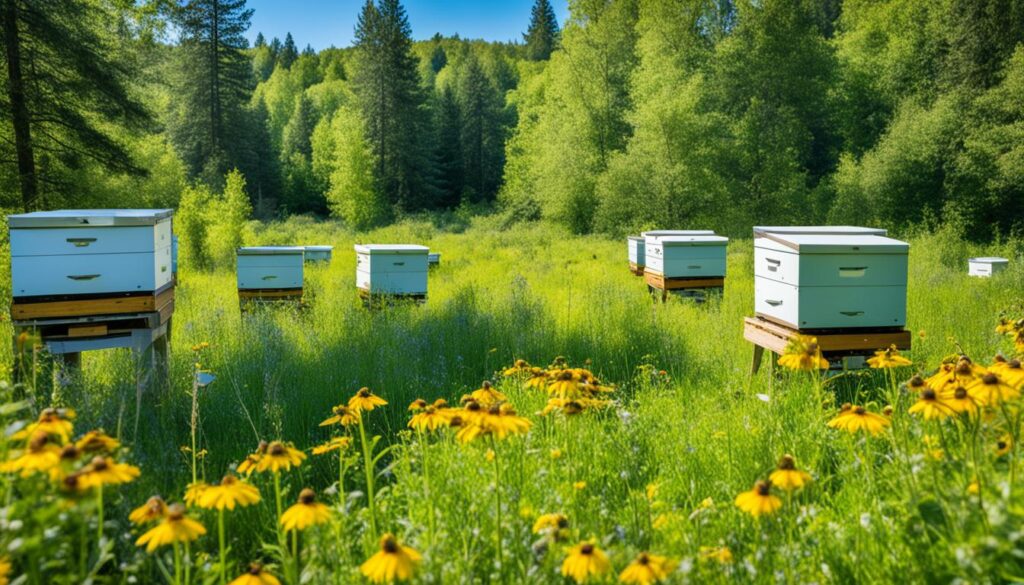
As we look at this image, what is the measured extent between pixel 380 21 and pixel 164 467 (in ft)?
152

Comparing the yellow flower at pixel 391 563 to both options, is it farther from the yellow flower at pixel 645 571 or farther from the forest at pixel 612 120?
the forest at pixel 612 120

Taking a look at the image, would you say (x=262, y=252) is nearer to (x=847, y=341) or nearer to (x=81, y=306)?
(x=81, y=306)

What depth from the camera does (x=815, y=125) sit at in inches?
1368

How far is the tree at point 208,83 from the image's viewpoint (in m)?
38.0

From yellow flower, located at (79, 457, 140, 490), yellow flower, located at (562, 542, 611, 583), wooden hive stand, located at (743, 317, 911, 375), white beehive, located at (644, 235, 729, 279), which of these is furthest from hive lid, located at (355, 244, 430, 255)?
yellow flower, located at (562, 542, 611, 583)

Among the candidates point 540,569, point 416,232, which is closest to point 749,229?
point 416,232

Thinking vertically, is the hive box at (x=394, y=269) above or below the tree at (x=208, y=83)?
below

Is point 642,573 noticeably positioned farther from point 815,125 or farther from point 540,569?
point 815,125

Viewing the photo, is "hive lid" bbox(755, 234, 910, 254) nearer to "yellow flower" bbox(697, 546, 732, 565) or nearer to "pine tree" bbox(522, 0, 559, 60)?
"yellow flower" bbox(697, 546, 732, 565)

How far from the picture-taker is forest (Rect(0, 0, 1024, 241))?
13.5 m

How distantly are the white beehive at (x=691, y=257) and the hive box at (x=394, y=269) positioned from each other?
330 cm

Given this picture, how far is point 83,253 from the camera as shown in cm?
523

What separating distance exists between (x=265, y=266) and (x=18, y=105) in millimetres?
6321

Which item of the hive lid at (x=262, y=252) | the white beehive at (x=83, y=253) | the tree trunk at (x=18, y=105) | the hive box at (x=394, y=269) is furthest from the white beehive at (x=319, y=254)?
the white beehive at (x=83, y=253)
